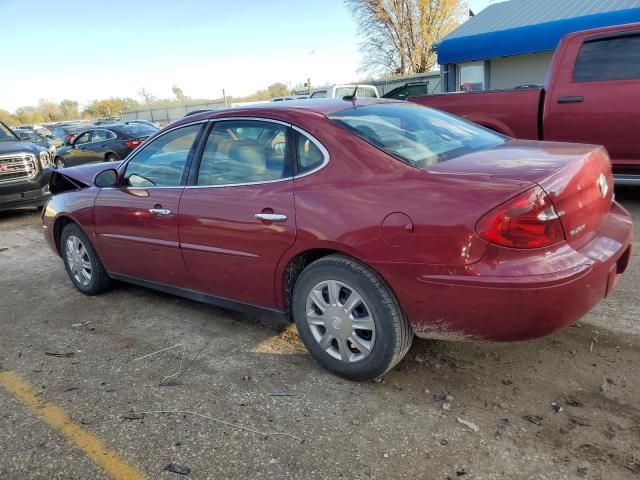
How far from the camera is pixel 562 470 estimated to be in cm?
220

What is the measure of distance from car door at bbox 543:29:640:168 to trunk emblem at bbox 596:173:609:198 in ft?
11.5

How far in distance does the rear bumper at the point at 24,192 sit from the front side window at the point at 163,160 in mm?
5950

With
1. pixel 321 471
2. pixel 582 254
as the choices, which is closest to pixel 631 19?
pixel 582 254

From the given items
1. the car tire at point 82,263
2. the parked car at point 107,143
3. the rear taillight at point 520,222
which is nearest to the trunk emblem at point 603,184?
the rear taillight at point 520,222

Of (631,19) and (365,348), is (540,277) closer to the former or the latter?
(365,348)

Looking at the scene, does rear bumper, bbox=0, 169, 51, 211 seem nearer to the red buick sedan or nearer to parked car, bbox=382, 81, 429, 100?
the red buick sedan

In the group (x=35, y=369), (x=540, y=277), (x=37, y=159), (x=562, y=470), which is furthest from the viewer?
(x=37, y=159)

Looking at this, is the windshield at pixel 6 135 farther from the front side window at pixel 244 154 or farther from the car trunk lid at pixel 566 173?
the car trunk lid at pixel 566 173

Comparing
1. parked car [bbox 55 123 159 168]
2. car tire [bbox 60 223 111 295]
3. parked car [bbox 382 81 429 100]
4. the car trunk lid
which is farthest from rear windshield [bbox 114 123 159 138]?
the car trunk lid

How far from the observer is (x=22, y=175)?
9.10m

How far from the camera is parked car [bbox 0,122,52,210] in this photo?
888 cm

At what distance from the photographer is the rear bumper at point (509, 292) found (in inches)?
93.3

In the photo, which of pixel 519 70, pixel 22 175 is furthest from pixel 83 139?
pixel 519 70

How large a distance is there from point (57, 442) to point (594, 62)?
252 inches
